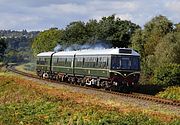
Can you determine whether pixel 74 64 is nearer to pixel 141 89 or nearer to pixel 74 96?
pixel 141 89

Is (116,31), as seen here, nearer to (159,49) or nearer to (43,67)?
(43,67)

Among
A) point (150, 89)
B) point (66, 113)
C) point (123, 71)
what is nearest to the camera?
point (66, 113)

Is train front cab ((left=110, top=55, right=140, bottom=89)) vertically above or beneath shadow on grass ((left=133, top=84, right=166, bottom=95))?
above

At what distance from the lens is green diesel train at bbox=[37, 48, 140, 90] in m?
36.8

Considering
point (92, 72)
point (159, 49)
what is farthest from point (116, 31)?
point (92, 72)

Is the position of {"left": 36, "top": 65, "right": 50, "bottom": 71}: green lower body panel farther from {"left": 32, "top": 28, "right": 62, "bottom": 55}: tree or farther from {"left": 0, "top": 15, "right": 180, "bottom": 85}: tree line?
{"left": 32, "top": 28, "right": 62, "bottom": 55}: tree

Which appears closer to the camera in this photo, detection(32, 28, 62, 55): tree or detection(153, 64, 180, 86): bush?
detection(153, 64, 180, 86): bush

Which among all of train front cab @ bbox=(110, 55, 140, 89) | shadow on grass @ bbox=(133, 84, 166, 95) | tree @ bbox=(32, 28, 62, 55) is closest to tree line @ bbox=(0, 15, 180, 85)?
shadow on grass @ bbox=(133, 84, 166, 95)

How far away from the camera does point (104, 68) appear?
124ft

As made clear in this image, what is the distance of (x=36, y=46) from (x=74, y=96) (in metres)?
104

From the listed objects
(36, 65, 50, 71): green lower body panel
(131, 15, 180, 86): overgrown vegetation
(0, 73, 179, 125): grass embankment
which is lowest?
(0, 73, 179, 125): grass embankment

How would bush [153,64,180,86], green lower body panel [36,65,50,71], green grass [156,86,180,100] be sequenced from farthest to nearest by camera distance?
green lower body panel [36,65,50,71] → bush [153,64,180,86] → green grass [156,86,180,100]

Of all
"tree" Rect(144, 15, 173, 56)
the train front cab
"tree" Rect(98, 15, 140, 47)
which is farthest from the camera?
"tree" Rect(98, 15, 140, 47)

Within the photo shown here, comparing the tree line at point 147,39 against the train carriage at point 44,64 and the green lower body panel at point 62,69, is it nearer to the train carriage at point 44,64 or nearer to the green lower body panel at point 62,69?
the green lower body panel at point 62,69
